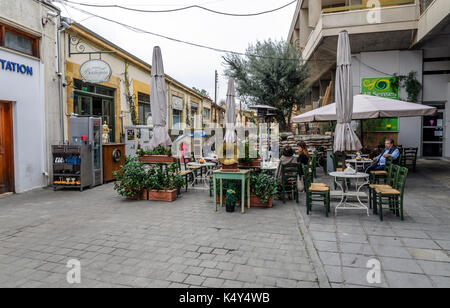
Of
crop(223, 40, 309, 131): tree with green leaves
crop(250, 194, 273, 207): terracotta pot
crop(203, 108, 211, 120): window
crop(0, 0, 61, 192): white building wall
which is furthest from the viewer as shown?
crop(203, 108, 211, 120): window

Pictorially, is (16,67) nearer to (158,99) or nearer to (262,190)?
(158,99)

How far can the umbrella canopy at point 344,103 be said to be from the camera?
6102 millimetres

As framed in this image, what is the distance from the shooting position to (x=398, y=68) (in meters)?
14.0

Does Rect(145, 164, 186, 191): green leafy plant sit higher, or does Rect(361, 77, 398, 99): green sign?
Rect(361, 77, 398, 99): green sign

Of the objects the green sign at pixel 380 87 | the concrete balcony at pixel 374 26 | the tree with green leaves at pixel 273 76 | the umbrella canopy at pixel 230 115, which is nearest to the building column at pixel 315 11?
the tree with green leaves at pixel 273 76

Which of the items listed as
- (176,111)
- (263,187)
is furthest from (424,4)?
(176,111)

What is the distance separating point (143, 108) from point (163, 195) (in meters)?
10.1

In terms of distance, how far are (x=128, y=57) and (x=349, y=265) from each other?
1311cm

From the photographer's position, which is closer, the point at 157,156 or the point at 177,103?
the point at 157,156

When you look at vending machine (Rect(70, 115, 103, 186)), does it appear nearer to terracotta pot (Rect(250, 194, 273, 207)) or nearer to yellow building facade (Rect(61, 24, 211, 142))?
yellow building facade (Rect(61, 24, 211, 142))

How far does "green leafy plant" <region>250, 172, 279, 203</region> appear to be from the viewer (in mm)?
6332

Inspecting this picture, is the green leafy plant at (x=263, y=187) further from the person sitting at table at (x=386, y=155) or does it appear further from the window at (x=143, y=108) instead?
the window at (x=143, y=108)

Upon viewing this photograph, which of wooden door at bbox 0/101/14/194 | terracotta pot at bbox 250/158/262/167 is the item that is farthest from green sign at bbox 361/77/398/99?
A: wooden door at bbox 0/101/14/194
